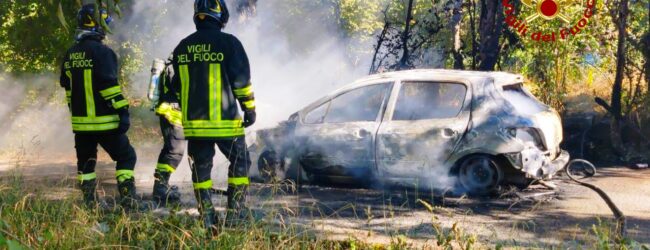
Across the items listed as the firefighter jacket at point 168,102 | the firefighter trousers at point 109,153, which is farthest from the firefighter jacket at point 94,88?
the firefighter jacket at point 168,102

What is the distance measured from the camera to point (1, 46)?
51.3ft

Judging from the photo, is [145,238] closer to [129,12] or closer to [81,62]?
[81,62]

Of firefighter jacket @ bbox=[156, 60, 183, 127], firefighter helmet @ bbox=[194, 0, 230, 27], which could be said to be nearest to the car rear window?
firefighter helmet @ bbox=[194, 0, 230, 27]

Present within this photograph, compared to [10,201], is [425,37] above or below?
above

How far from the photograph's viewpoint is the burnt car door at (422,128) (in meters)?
6.72

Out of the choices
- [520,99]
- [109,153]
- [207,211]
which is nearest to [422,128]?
[520,99]

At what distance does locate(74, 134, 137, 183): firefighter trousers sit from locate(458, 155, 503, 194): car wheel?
3307mm

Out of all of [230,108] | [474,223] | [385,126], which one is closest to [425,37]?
[385,126]

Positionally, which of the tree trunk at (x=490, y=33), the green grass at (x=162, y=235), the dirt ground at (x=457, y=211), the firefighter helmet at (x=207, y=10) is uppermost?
the tree trunk at (x=490, y=33)

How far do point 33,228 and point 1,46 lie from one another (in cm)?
1269

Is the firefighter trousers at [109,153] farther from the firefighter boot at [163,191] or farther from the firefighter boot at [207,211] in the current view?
the firefighter boot at [207,211]

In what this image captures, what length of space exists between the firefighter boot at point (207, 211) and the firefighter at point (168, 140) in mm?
1312

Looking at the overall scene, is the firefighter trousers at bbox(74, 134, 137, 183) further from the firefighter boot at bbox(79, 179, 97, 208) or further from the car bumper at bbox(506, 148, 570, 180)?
the car bumper at bbox(506, 148, 570, 180)

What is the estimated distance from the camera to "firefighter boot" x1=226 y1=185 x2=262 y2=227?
4.77 m
